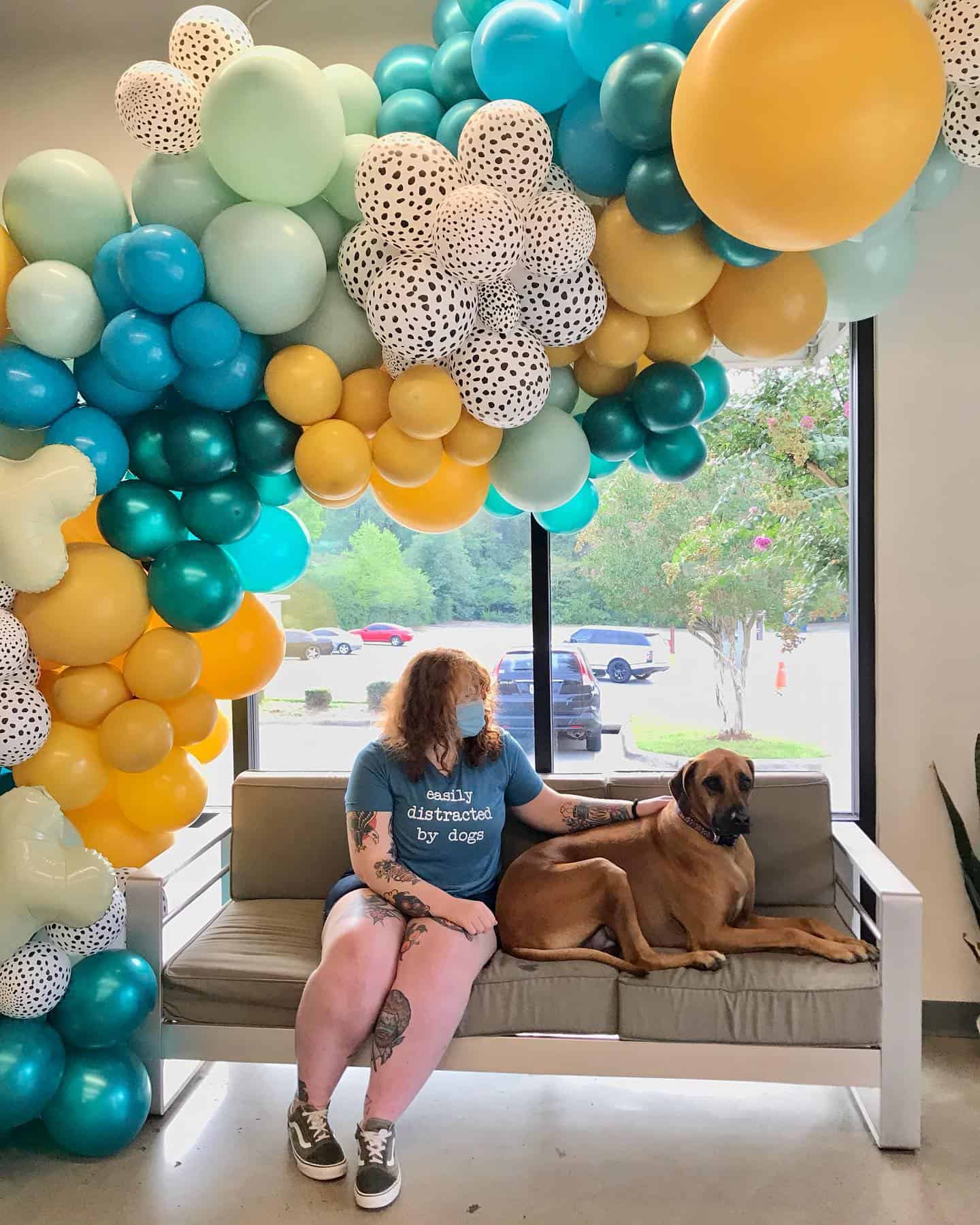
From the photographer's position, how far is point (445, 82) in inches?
89.7

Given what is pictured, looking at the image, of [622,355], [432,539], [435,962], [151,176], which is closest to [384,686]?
[432,539]

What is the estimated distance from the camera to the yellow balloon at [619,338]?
232 centimetres

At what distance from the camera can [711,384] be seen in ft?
8.51

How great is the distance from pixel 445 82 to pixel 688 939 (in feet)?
6.83

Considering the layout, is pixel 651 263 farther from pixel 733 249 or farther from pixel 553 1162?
pixel 553 1162

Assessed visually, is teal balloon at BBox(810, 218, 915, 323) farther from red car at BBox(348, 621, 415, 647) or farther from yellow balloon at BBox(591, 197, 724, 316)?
red car at BBox(348, 621, 415, 647)

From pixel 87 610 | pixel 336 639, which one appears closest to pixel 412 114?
pixel 87 610

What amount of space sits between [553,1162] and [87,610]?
1677 millimetres

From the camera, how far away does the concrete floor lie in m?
2.31

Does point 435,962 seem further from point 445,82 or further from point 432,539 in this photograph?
point 445,82

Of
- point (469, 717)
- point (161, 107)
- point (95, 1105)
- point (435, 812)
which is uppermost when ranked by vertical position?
point (161, 107)

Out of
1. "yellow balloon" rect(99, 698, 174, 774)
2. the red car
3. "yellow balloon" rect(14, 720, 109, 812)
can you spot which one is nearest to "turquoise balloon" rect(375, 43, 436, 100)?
"yellow balloon" rect(99, 698, 174, 774)

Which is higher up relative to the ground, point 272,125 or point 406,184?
point 272,125

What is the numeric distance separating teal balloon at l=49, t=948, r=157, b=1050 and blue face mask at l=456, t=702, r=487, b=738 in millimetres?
948
